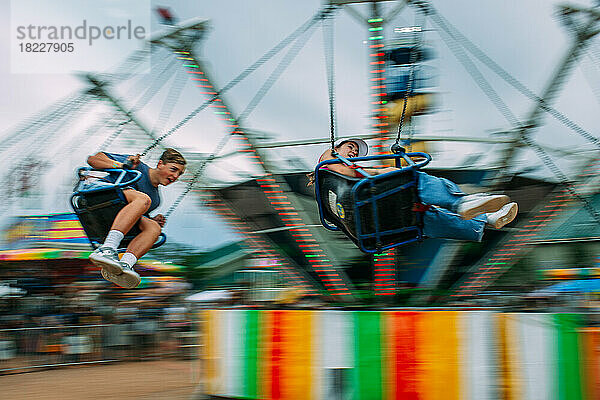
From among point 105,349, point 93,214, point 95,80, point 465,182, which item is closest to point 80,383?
point 105,349

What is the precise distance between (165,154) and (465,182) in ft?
13.3

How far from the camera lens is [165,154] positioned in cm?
424

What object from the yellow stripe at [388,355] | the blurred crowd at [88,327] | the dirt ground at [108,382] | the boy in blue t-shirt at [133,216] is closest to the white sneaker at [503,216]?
the yellow stripe at [388,355]

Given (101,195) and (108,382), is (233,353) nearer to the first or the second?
(101,195)

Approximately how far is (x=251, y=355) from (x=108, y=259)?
6.84 feet

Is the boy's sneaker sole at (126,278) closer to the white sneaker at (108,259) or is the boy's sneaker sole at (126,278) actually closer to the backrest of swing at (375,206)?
the white sneaker at (108,259)

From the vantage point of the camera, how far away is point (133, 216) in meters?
3.99

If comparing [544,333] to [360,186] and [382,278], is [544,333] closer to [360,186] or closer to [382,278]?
[360,186]

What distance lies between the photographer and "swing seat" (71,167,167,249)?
3963 mm

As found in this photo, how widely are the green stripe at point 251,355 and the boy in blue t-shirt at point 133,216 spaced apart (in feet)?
5.15

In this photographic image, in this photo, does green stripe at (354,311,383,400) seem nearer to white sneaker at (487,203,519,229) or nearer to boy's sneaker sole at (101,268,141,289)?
white sneaker at (487,203,519,229)

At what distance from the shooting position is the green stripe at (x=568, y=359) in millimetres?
4543

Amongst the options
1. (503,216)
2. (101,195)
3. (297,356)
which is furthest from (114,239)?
(503,216)

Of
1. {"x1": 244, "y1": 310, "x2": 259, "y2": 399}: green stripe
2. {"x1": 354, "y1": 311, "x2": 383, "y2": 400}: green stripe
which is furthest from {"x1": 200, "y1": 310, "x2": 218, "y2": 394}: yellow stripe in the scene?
{"x1": 354, "y1": 311, "x2": 383, "y2": 400}: green stripe
